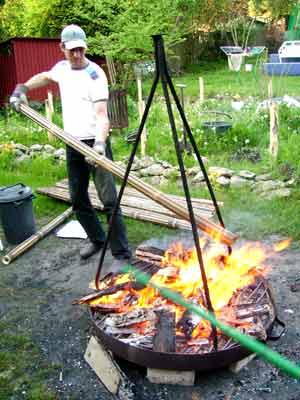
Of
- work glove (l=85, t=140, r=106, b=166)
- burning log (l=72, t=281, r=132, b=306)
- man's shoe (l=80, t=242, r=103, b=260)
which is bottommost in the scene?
man's shoe (l=80, t=242, r=103, b=260)

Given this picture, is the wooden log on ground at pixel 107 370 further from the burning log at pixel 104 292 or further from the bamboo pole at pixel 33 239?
the bamboo pole at pixel 33 239

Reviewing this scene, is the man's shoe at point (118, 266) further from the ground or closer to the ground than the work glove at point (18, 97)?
closer to the ground

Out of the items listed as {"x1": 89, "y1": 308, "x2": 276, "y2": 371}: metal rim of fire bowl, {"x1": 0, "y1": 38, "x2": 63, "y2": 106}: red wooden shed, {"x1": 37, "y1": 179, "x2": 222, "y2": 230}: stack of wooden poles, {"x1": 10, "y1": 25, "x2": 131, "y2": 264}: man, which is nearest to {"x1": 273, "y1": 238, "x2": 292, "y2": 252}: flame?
{"x1": 37, "y1": 179, "x2": 222, "y2": 230}: stack of wooden poles

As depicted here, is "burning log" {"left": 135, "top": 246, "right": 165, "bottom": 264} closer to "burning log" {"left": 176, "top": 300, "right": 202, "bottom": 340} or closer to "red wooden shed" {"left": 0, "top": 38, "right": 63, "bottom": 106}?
"burning log" {"left": 176, "top": 300, "right": 202, "bottom": 340}

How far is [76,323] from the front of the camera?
3.58m

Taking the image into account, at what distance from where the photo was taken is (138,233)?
5188mm

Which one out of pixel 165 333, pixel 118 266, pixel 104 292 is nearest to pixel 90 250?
pixel 118 266

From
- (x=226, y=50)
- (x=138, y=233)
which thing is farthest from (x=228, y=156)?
(x=226, y=50)

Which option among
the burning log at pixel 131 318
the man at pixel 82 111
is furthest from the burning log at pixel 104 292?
the man at pixel 82 111

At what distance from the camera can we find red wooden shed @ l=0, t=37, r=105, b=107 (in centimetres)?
1326

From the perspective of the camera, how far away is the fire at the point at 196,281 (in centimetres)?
312

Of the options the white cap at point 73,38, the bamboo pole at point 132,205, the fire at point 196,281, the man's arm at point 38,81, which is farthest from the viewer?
the bamboo pole at point 132,205

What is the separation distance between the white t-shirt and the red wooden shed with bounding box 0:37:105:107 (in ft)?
31.9

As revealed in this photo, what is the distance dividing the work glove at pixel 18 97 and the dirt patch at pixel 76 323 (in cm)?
163
